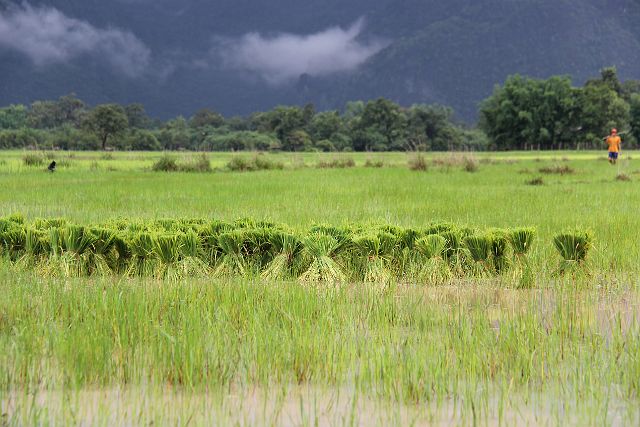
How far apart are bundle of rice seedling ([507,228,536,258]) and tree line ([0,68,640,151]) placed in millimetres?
53740

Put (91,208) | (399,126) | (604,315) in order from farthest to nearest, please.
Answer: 1. (399,126)
2. (91,208)
3. (604,315)

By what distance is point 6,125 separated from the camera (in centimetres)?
9394

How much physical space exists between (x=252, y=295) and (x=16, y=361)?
66.7 inches

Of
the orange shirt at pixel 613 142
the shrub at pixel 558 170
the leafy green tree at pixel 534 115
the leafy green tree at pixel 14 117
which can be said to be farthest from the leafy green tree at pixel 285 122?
the shrub at pixel 558 170

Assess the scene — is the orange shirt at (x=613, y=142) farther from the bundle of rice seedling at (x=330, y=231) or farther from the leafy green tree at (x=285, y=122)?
the leafy green tree at (x=285, y=122)

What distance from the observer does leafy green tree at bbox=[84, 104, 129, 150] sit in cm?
6731

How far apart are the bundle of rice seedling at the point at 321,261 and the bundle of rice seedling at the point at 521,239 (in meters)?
1.53

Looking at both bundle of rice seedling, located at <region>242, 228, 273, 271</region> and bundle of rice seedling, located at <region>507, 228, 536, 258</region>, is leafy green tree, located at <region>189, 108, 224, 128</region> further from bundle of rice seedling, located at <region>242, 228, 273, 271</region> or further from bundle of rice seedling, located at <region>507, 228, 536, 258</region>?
bundle of rice seedling, located at <region>507, 228, 536, 258</region>

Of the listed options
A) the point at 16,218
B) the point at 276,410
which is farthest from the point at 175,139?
the point at 276,410

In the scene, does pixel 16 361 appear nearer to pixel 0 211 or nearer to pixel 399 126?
pixel 0 211

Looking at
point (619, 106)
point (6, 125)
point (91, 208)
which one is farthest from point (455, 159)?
point (6, 125)

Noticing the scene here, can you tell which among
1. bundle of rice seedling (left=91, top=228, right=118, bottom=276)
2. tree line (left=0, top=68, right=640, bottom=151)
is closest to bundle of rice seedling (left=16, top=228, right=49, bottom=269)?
bundle of rice seedling (left=91, top=228, right=118, bottom=276)

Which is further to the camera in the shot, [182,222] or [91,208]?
[91,208]

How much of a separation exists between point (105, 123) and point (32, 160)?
1779 inches
